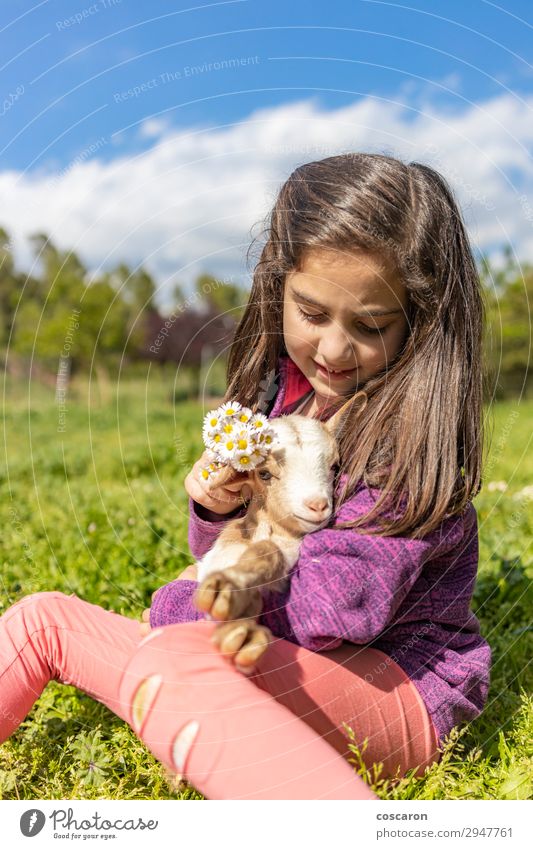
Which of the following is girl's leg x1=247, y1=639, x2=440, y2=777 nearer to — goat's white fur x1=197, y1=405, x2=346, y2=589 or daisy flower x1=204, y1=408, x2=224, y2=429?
goat's white fur x1=197, y1=405, x2=346, y2=589

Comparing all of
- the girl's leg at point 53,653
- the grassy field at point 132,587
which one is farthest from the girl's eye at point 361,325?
the girl's leg at point 53,653

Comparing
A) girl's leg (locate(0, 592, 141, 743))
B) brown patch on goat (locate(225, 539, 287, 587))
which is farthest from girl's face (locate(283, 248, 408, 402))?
girl's leg (locate(0, 592, 141, 743))

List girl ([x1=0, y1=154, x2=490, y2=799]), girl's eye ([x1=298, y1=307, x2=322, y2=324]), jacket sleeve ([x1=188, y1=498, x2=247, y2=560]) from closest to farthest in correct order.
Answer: girl ([x1=0, y1=154, x2=490, y2=799]) → girl's eye ([x1=298, y1=307, x2=322, y2=324]) → jacket sleeve ([x1=188, y1=498, x2=247, y2=560])

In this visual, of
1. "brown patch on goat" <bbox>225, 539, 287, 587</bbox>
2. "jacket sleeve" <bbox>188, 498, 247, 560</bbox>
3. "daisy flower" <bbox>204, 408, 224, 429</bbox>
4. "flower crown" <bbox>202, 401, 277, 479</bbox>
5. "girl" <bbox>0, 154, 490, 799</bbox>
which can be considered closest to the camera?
"brown patch on goat" <bbox>225, 539, 287, 587</bbox>

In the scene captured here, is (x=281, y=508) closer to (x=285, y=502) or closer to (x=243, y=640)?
(x=285, y=502)

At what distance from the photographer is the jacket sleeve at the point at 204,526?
2.48 m

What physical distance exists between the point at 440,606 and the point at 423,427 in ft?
1.79

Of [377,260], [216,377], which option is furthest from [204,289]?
[216,377]

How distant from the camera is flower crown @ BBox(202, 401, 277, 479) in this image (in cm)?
214

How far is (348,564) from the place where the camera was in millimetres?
2107

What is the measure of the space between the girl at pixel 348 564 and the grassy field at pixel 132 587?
16cm

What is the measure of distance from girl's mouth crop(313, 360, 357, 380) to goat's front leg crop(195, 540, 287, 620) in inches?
22.7

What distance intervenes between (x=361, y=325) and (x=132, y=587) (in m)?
1.80
